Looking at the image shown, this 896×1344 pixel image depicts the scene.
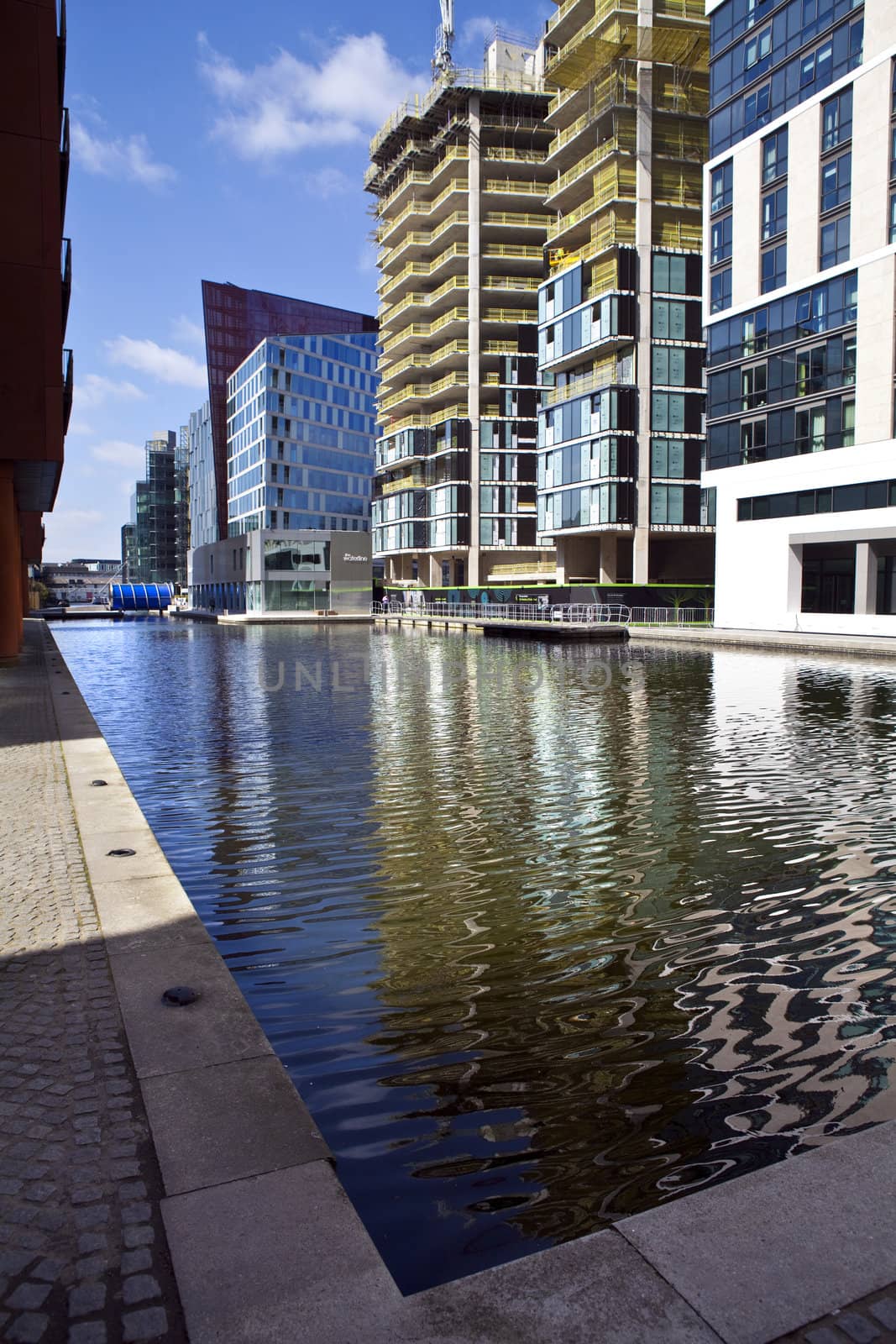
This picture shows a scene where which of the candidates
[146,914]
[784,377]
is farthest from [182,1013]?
[784,377]

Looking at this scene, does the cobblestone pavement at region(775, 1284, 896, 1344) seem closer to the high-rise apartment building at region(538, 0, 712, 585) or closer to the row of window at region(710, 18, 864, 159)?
the row of window at region(710, 18, 864, 159)

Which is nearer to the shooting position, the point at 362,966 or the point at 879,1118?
the point at 879,1118

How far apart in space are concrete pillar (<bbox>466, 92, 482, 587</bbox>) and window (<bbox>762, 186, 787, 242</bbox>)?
33.5 m

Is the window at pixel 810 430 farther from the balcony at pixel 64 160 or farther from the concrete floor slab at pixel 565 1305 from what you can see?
the concrete floor slab at pixel 565 1305

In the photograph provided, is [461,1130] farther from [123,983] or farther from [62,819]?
[62,819]

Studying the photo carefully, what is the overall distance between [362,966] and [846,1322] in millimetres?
3824

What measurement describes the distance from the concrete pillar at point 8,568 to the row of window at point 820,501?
3080 centimetres

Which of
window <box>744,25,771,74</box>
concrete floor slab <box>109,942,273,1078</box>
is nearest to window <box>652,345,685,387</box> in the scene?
window <box>744,25,771,74</box>

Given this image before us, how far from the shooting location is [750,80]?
148 ft

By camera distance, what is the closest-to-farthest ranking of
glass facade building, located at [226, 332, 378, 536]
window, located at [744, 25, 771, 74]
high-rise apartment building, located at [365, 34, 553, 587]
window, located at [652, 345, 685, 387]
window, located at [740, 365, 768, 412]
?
window, located at [744, 25, 771, 74] < window, located at [740, 365, 768, 412] < window, located at [652, 345, 685, 387] < high-rise apartment building, located at [365, 34, 553, 587] < glass facade building, located at [226, 332, 378, 536]

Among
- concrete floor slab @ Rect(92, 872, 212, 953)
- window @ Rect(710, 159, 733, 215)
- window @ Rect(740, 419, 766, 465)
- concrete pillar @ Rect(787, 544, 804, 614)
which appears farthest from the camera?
window @ Rect(710, 159, 733, 215)

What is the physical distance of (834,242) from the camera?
133 feet

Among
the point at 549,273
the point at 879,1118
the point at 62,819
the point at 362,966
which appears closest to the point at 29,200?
the point at 62,819

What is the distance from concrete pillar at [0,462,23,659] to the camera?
26.2 m
